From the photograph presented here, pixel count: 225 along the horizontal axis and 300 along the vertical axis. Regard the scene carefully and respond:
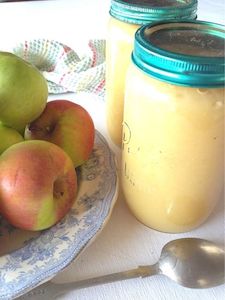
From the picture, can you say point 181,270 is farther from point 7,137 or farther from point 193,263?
point 7,137

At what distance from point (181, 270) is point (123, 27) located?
26 cm

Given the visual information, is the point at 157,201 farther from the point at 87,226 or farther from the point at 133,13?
the point at 133,13

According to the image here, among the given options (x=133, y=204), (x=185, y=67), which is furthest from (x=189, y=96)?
(x=133, y=204)

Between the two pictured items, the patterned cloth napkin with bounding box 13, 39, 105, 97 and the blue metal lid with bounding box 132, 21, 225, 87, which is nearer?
the blue metal lid with bounding box 132, 21, 225, 87

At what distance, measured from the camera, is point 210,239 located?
1.28ft

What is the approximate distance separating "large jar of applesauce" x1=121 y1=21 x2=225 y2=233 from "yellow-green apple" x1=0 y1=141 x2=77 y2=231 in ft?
0.25

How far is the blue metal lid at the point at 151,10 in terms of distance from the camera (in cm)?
40

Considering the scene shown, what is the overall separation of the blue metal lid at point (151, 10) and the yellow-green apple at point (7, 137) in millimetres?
168

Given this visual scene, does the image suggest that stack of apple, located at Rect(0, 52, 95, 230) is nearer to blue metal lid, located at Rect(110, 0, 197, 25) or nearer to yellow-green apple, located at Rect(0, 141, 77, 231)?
Result: yellow-green apple, located at Rect(0, 141, 77, 231)

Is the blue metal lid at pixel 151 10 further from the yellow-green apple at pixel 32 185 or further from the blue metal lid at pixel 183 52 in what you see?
the yellow-green apple at pixel 32 185

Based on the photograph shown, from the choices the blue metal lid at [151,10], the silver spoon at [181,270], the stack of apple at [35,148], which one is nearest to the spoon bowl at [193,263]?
the silver spoon at [181,270]

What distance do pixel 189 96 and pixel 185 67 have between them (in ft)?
0.09

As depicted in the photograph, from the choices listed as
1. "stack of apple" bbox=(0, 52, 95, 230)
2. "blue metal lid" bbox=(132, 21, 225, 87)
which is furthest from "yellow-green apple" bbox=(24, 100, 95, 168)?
"blue metal lid" bbox=(132, 21, 225, 87)

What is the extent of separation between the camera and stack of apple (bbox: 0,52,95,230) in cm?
35
